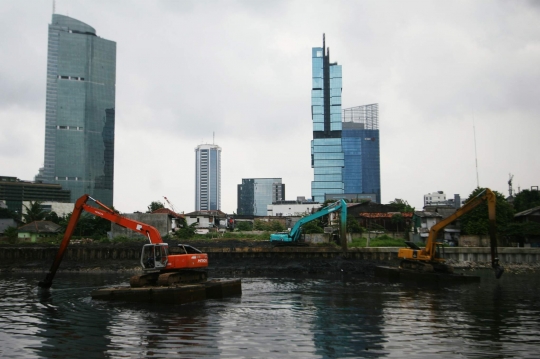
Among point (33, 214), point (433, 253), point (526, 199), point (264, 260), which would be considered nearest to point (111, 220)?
point (433, 253)

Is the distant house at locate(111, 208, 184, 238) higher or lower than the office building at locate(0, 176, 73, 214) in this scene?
lower

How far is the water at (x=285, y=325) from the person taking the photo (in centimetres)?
1488

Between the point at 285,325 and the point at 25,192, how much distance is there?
199 meters

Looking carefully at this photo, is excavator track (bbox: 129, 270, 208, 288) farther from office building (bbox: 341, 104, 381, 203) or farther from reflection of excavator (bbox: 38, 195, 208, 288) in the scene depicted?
office building (bbox: 341, 104, 381, 203)

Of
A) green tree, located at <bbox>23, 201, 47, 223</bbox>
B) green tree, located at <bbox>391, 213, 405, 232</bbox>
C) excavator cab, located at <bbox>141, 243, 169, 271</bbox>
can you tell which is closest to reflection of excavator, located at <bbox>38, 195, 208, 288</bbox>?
excavator cab, located at <bbox>141, 243, 169, 271</bbox>

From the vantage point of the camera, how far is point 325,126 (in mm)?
173250

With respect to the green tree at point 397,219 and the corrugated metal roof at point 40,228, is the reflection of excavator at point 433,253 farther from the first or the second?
the corrugated metal roof at point 40,228

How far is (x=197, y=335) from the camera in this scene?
17078 mm

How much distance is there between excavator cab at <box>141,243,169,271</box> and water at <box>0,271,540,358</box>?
2.25 metres

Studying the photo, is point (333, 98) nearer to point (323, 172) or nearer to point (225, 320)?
point (323, 172)

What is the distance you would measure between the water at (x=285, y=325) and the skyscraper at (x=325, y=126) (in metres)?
144

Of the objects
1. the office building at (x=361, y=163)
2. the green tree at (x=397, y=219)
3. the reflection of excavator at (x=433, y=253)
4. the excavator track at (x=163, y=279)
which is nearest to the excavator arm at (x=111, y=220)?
the excavator track at (x=163, y=279)

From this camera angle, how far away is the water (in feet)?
48.8

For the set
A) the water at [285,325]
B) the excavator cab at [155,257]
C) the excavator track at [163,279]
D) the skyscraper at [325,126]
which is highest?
the skyscraper at [325,126]
